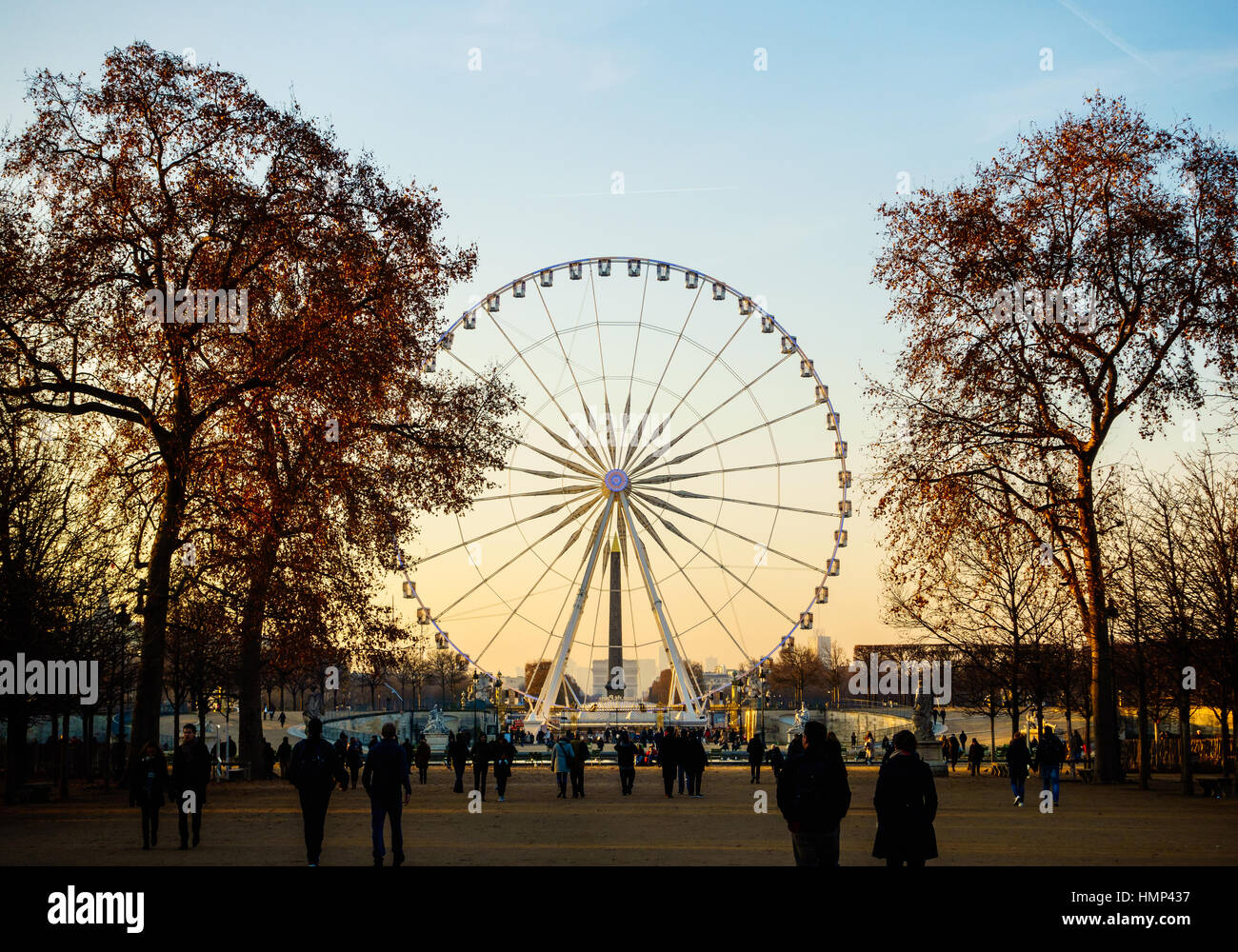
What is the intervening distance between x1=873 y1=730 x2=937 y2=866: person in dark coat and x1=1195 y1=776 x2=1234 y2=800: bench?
26.1 metres

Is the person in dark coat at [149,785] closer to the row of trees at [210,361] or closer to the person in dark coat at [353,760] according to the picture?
the row of trees at [210,361]

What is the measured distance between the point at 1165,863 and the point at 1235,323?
22.2 m

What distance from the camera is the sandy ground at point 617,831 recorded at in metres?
18.9

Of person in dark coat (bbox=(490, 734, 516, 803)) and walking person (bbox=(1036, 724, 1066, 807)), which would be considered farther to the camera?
person in dark coat (bbox=(490, 734, 516, 803))

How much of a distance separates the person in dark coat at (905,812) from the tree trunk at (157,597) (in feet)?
72.0

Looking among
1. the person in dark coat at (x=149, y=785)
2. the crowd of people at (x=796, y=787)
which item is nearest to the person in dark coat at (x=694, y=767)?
the crowd of people at (x=796, y=787)

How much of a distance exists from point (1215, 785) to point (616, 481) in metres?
21.1

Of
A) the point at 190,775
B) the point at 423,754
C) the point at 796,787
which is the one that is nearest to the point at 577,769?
the point at 423,754

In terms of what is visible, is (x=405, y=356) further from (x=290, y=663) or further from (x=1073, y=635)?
(x=1073, y=635)

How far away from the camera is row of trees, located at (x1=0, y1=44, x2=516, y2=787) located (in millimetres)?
30750

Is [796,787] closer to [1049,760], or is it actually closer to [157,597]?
[1049,760]

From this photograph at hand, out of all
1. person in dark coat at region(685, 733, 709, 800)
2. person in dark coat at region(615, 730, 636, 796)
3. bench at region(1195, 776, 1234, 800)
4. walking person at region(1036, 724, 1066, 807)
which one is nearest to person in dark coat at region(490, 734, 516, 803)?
person in dark coat at region(615, 730, 636, 796)

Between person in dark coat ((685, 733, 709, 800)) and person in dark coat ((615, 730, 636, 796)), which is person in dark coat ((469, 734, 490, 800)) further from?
person in dark coat ((685, 733, 709, 800))

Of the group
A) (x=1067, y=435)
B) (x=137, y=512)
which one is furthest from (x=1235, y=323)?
(x=137, y=512)
